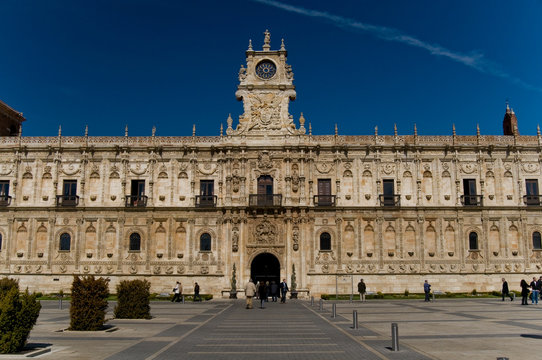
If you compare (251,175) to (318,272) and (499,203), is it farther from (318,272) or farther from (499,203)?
(499,203)

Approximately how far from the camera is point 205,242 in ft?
167

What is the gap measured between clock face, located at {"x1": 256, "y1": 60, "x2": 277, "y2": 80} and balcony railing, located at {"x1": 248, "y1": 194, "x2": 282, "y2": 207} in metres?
12.3

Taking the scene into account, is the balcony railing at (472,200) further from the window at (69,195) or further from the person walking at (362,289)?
the window at (69,195)

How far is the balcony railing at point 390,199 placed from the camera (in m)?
51.2

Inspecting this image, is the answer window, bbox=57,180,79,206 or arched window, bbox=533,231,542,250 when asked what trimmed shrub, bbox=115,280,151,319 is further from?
arched window, bbox=533,231,542,250

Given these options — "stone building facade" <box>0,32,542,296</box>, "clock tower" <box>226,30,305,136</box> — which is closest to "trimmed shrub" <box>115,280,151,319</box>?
"stone building facade" <box>0,32,542,296</box>

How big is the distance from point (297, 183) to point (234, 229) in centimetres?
746

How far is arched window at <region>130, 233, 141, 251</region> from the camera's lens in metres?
51.1

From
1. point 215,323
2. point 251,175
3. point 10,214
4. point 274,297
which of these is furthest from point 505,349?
point 10,214

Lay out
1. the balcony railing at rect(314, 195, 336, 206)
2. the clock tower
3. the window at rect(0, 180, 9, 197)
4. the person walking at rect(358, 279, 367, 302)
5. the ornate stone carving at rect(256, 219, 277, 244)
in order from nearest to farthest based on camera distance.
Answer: the person walking at rect(358, 279, 367, 302)
the ornate stone carving at rect(256, 219, 277, 244)
the balcony railing at rect(314, 195, 336, 206)
the window at rect(0, 180, 9, 197)
the clock tower

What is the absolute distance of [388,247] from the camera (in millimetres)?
50688

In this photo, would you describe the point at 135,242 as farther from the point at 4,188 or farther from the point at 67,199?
the point at 4,188

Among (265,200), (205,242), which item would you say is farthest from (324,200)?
(205,242)

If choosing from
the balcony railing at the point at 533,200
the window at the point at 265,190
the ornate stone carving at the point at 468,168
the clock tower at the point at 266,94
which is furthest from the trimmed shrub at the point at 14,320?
the balcony railing at the point at 533,200
